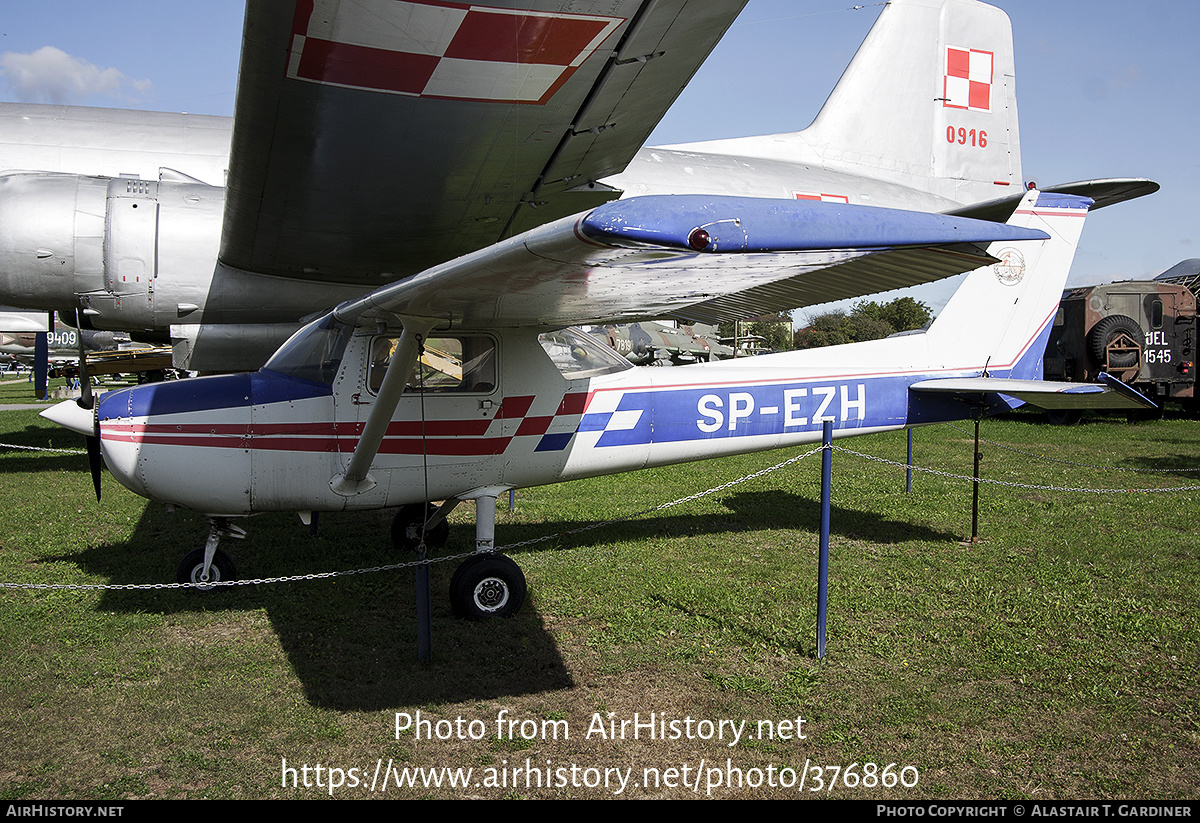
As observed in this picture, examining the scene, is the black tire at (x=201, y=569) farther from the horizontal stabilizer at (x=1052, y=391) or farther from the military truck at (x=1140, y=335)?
the military truck at (x=1140, y=335)

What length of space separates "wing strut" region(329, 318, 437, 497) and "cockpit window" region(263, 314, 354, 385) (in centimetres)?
53

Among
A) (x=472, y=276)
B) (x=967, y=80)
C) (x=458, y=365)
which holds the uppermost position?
(x=967, y=80)

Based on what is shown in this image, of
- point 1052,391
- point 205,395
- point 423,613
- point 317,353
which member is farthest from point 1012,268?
point 205,395

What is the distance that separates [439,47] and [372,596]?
379cm

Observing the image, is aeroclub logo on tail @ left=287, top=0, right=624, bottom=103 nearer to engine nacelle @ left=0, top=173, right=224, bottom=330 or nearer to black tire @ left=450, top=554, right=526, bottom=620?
black tire @ left=450, top=554, right=526, bottom=620

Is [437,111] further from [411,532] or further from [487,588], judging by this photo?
[411,532]

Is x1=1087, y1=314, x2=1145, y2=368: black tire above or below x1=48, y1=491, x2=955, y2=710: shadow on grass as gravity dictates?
above

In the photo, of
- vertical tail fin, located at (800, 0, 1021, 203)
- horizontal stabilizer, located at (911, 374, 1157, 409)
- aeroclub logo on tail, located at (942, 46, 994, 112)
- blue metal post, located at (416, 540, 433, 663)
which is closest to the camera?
blue metal post, located at (416, 540, 433, 663)

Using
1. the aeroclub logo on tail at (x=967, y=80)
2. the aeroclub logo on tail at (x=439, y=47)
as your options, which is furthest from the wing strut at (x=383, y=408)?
the aeroclub logo on tail at (x=967, y=80)

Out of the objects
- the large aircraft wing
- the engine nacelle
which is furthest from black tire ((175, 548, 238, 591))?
the engine nacelle

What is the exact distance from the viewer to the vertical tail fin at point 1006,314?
6.71 meters

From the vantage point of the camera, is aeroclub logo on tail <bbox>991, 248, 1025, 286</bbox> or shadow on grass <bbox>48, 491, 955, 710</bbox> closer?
shadow on grass <bbox>48, 491, 955, 710</bbox>

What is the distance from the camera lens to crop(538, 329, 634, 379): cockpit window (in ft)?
18.6

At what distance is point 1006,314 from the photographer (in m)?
6.79
